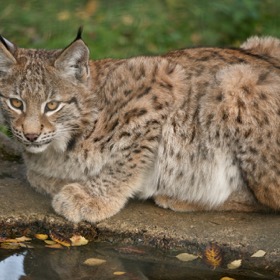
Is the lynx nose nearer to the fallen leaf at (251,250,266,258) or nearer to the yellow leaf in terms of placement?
the fallen leaf at (251,250,266,258)

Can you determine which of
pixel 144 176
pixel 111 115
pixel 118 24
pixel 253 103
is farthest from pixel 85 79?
pixel 118 24

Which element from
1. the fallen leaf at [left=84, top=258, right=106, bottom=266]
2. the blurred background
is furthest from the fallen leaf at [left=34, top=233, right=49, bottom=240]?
the blurred background

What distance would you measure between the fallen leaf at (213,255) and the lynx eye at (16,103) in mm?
1504

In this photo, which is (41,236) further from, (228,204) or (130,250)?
(228,204)

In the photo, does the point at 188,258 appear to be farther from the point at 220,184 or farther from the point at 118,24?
the point at 118,24

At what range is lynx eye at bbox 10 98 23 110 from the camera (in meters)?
5.52

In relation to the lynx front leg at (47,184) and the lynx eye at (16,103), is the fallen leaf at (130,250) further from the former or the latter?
the lynx eye at (16,103)

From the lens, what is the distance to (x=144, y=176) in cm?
587

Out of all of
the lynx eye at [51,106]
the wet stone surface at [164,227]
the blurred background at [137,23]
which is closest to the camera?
the wet stone surface at [164,227]

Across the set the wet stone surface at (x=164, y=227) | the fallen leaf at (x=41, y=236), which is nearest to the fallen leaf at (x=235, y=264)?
the wet stone surface at (x=164, y=227)

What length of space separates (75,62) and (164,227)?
124 cm

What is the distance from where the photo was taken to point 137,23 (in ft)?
31.9

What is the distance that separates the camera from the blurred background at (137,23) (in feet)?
30.6

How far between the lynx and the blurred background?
10.5ft
